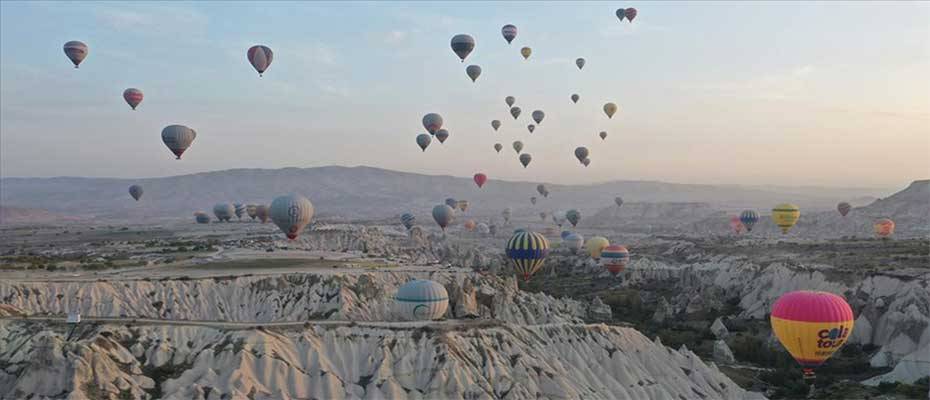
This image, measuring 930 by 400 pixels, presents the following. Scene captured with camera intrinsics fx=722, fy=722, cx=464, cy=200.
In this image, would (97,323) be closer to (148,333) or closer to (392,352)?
(148,333)

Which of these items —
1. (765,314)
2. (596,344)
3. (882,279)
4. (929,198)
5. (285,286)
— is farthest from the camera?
(929,198)

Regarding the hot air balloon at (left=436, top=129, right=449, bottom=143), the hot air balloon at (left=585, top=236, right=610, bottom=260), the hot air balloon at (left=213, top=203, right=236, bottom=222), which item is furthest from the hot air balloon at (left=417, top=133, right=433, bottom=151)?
the hot air balloon at (left=213, top=203, right=236, bottom=222)

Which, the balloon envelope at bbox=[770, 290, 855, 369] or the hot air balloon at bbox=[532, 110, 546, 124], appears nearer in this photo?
the balloon envelope at bbox=[770, 290, 855, 369]

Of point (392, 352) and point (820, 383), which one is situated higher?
point (392, 352)

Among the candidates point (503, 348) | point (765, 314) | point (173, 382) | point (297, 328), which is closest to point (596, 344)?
point (503, 348)

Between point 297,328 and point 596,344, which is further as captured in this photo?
point 596,344

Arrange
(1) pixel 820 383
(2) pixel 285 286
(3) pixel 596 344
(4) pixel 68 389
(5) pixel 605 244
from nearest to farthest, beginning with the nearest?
(4) pixel 68 389
(3) pixel 596 344
(1) pixel 820 383
(2) pixel 285 286
(5) pixel 605 244

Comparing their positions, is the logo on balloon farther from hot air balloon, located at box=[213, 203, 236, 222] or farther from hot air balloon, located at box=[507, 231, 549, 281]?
hot air balloon, located at box=[213, 203, 236, 222]
